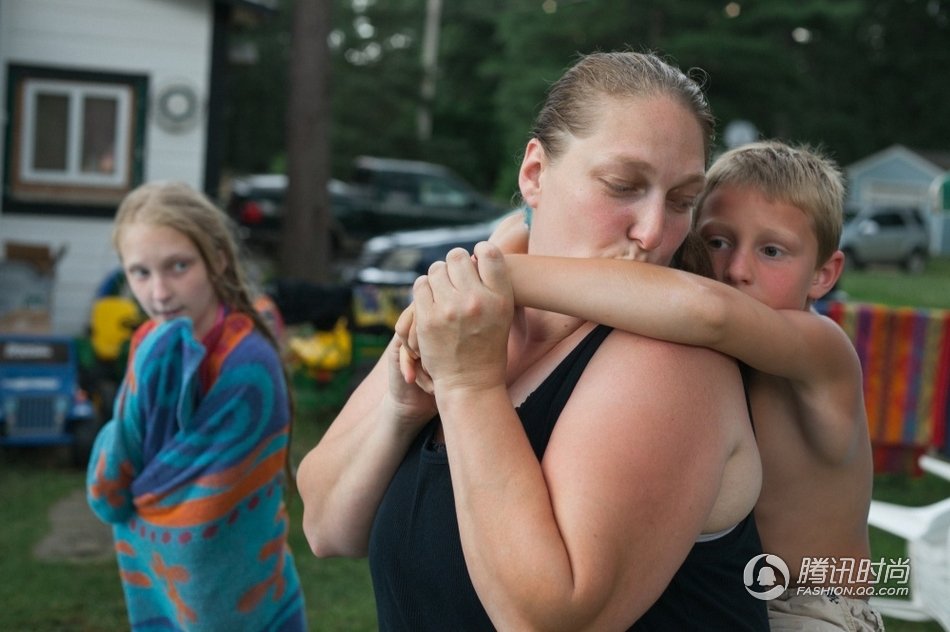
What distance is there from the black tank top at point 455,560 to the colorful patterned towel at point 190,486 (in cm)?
134

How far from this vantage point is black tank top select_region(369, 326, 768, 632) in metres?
1.50

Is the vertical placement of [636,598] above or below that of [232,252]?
below

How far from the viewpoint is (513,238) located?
195 cm

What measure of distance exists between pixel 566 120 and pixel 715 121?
9.7 inches

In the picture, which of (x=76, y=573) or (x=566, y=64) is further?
(x=566, y=64)

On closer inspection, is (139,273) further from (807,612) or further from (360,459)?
(807,612)

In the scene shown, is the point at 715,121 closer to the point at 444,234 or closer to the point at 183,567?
the point at 183,567

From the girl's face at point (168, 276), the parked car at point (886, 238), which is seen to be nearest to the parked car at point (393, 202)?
the parked car at point (886, 238)

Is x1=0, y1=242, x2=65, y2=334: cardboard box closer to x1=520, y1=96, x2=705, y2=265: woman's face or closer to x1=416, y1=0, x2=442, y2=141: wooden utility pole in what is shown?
x1=520, y1=96, x2=705, y2=265: woman's face

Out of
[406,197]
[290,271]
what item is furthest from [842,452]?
[406,197]

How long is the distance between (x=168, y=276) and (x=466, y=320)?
1.92 metres

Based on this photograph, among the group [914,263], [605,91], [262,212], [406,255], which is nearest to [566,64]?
[262,212]

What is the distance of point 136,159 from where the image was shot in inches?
442

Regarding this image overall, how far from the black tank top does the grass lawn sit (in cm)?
352
